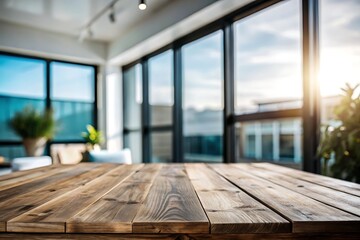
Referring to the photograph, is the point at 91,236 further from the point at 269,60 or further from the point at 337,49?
the point at 269,60

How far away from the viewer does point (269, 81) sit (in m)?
3.11

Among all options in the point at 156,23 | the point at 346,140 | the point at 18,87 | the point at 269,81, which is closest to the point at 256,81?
Answer: the point at 269,81

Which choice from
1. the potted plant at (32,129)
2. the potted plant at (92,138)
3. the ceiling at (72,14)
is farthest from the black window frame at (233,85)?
the potted plant at (32,129)

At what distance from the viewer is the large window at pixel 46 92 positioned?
16.0ft

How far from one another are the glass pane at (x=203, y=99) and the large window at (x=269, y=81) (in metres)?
0.32

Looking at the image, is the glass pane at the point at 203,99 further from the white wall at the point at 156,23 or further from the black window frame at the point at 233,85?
the white wall at the point at 156,23

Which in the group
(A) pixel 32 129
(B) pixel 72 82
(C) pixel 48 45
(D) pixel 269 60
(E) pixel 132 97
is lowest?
(A) pixel 32 129

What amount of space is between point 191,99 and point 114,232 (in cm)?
361

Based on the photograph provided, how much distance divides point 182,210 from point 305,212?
1.00 ft

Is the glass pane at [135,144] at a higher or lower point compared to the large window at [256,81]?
lower

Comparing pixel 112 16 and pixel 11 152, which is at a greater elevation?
pixel 112 16

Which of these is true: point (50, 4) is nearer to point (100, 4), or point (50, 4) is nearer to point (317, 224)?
point (100, 4)

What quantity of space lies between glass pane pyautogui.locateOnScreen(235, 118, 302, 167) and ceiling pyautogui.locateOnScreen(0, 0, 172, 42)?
6.27 ft

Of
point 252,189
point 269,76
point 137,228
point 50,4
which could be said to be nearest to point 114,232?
point 137,228
